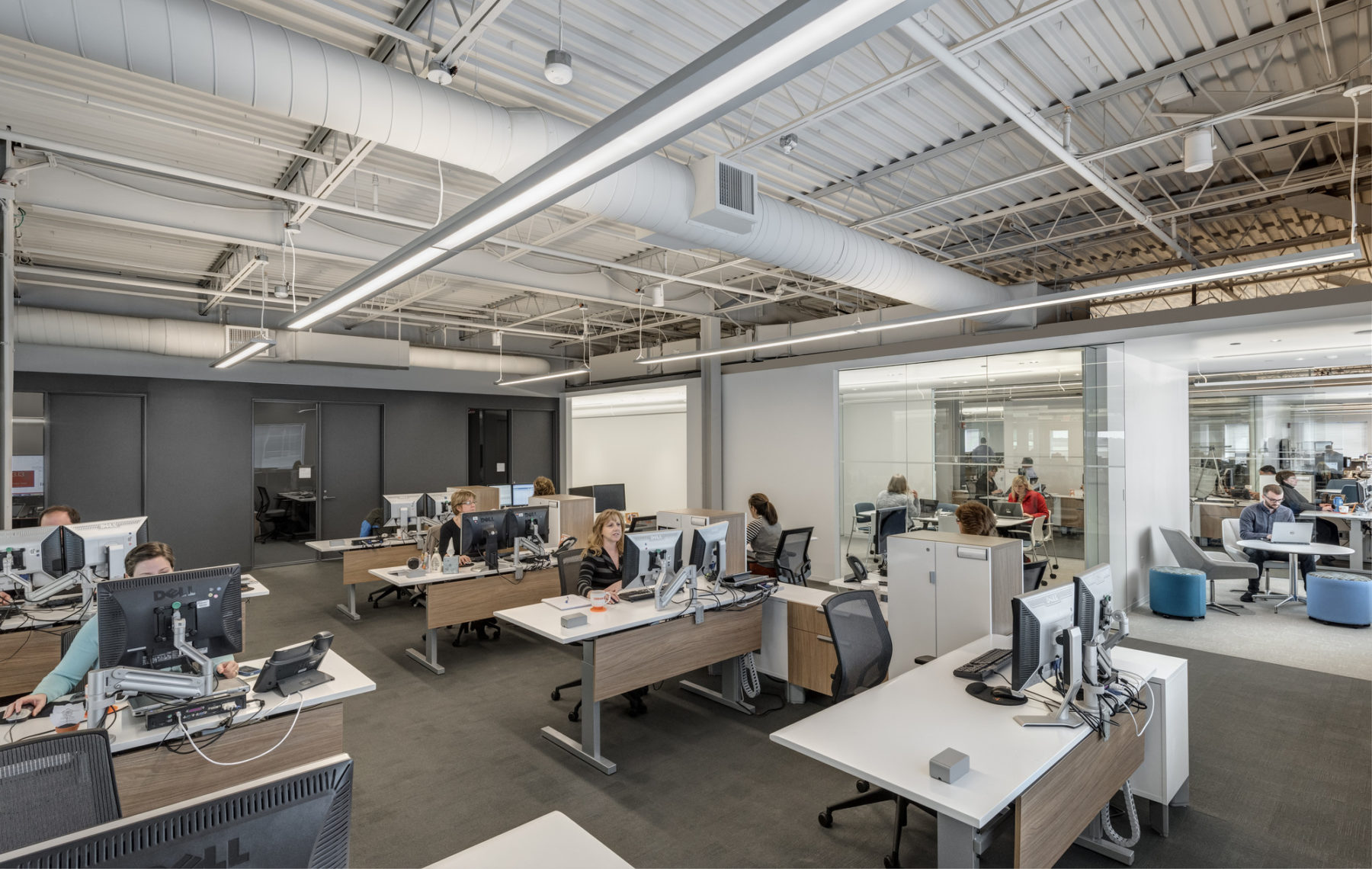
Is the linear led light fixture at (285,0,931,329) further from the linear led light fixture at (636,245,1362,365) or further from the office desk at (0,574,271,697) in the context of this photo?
→ the linear led light fixture at (636,245,1362,365)

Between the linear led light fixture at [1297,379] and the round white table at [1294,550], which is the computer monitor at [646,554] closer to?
the round white table at [1294,550]

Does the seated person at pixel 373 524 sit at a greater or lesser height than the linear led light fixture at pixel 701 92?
lesser

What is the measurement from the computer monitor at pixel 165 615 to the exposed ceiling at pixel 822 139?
2606mm

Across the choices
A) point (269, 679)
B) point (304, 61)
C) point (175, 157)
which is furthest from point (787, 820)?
point (175, 157)

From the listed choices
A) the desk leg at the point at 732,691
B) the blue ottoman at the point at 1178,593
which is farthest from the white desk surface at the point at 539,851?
the blue ottoman at the point at 1178,593

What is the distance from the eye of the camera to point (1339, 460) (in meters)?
8.06

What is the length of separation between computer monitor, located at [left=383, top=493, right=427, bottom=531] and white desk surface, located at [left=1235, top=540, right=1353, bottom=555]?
9.27 m

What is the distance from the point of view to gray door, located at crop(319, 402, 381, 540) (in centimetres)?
1041

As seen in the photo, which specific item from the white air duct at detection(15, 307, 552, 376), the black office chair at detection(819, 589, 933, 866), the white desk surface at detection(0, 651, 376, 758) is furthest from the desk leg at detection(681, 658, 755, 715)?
the white air duct at detection(15, 307, 552, 376)

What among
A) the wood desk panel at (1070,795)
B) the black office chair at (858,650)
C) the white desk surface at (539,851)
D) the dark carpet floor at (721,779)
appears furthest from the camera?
the black office chair at (858,650)

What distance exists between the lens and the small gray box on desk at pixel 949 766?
78.0 inches

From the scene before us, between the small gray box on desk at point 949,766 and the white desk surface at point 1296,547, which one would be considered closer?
the small gray box on desk at point 949,766

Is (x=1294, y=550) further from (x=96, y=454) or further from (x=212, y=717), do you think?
(x=96, y=454)

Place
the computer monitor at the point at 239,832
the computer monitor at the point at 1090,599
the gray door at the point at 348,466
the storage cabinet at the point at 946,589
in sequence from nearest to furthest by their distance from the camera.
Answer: the computer monitor at the point at 239,832
the computer monitor at the point at 1090,599
the storage cabinet at the point at 946,589
the gray door at the point at 348,466
